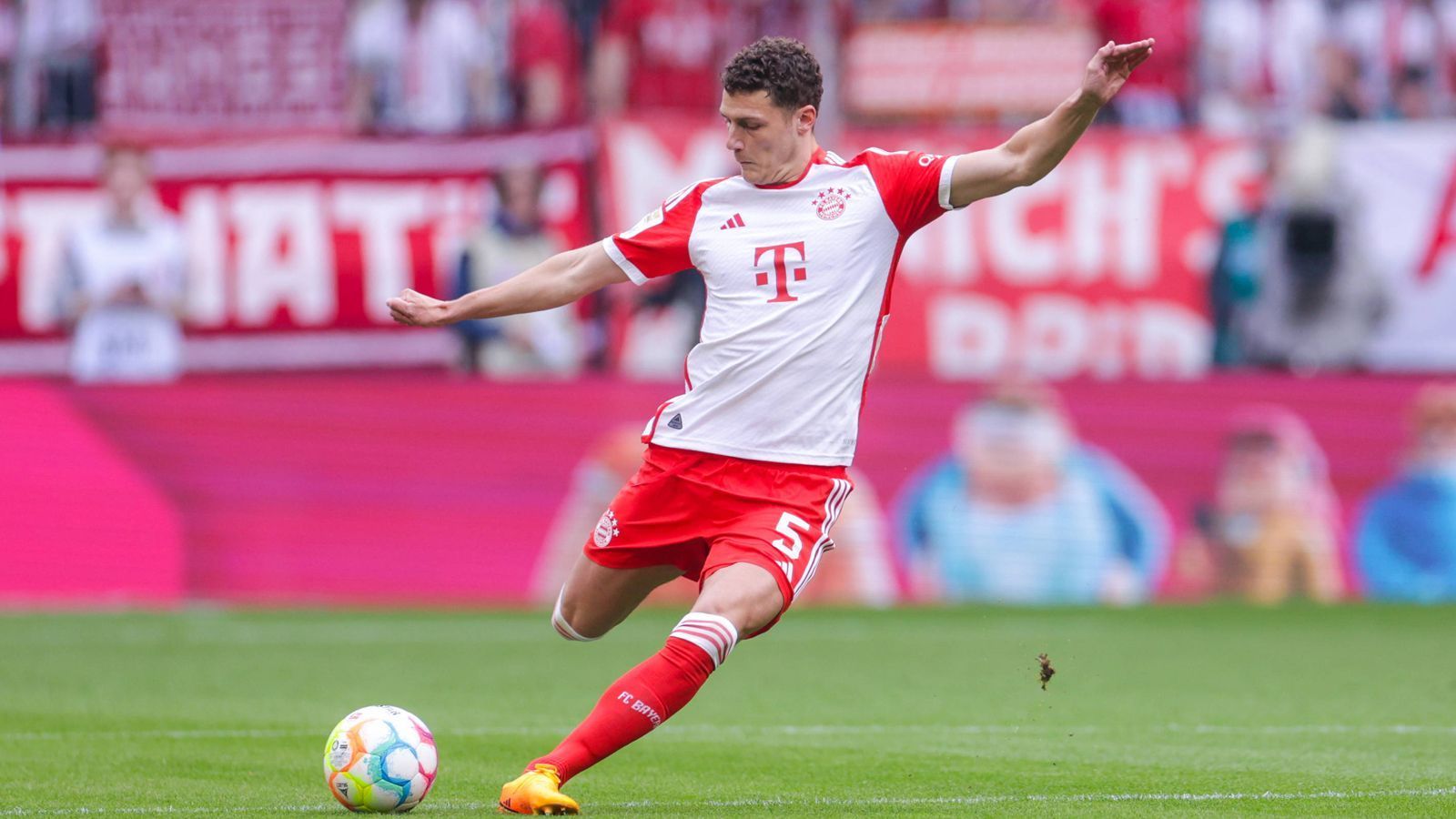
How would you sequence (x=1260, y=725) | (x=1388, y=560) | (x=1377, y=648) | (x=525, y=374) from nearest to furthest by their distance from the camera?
(x=1260, y=725) < (x=1377, y=648) < (x=1388, y=560) < (x=525, y=374)

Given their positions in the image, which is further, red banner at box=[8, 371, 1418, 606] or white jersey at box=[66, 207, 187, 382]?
white jersey at box=[66, 207, 187, 382]

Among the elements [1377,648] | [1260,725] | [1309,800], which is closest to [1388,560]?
[1377,648]

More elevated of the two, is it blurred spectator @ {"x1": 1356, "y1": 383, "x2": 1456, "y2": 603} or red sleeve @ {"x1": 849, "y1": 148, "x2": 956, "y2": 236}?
red sleeve @ {"x1": 849, "y1": 148, "x2": 956, "y2": 236}

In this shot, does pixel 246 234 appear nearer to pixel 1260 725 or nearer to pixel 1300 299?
pixel 1300 299

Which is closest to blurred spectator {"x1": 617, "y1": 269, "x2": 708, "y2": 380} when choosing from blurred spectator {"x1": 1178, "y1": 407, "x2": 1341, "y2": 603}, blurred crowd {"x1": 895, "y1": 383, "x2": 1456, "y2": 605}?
blurred crowd {"x1": 895, "y1": 383, "x2": 1456, "y2": 605}

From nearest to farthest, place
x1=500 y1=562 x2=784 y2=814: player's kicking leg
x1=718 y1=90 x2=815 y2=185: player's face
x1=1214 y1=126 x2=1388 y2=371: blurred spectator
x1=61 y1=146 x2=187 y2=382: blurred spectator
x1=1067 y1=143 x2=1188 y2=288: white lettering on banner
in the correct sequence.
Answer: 1. x1=500 y1=562 x2=784 y2=814: player's kicking leg
2. x1=718 y1=90 x2=815 y2=185: player's face
3. x1=61 y1=146 x2=187 y2=382: blurred spectator
4. x1=1214 y1=126 x2=1388 y2=371: blurred spectator
5. x1=1067 y1=143 x2=1188 y2=288: white lettering on banner

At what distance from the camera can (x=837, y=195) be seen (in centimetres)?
655

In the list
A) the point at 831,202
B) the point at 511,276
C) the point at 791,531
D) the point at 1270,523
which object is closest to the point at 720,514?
the point at 791,531

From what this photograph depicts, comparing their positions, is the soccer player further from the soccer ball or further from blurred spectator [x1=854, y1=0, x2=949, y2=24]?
blurred spectator [x1=854, y1=0, x2=949, y2=24]

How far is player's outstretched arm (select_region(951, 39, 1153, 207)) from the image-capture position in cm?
619

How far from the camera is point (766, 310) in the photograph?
21.4 feet

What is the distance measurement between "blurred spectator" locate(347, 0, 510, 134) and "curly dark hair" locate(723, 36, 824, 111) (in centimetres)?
1160

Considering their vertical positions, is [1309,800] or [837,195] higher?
[837,195]

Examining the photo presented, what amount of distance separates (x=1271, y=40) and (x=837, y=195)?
12.7m
